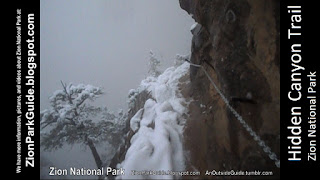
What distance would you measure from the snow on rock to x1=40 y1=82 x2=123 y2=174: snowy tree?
9.62 feet

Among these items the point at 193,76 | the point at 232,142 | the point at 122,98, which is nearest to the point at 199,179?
the point at 232,142

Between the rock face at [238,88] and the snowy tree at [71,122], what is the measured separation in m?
5.61

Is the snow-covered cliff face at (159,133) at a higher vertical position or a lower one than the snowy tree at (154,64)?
lower

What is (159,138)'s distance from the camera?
6215mm

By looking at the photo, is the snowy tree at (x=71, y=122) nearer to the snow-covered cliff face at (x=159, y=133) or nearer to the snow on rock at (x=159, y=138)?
the snow-covered cliff face at (x=159, y=133)

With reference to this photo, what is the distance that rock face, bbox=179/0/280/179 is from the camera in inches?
172

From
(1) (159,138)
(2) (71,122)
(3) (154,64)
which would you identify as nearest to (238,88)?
(1) (159,138)

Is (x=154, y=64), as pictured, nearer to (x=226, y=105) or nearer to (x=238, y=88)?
(x=226, y=105)

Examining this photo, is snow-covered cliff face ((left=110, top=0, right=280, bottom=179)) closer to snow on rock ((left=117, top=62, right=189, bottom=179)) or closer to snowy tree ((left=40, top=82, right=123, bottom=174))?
snow on rock ((left=117, top=62, right=189, bottom=179))

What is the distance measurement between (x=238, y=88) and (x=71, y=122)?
7780 mm

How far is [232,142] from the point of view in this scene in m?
5.05

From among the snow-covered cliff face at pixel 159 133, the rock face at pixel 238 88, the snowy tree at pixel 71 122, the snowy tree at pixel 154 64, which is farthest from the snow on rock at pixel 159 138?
the snowy tree at pixel 154 64

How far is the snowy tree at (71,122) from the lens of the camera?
9.73 metres
